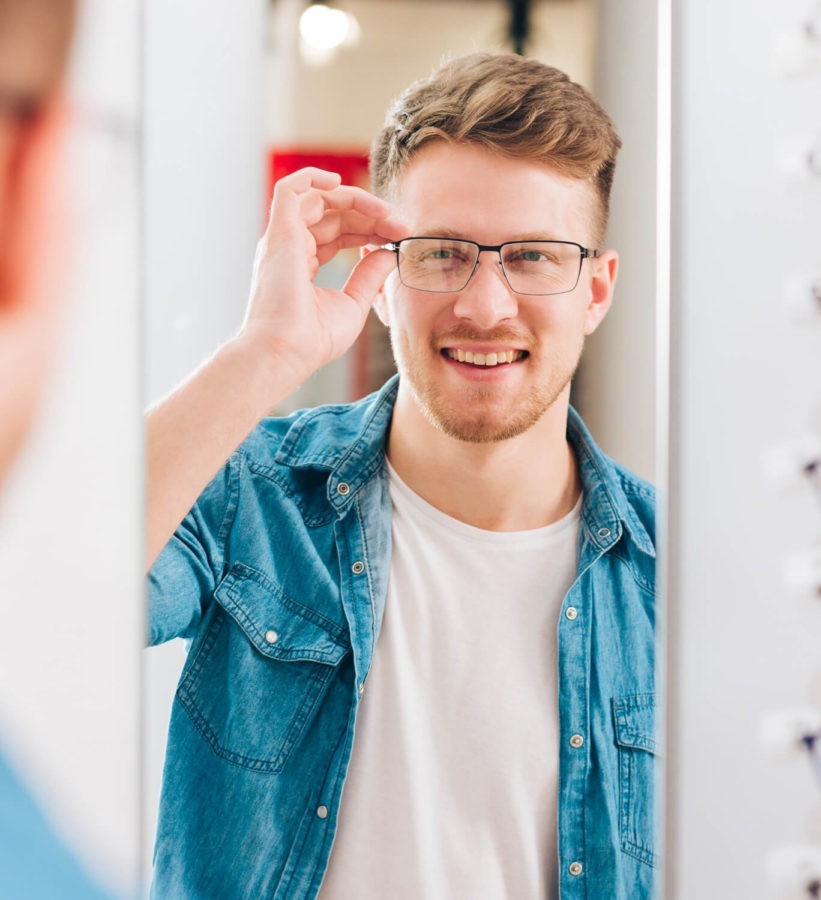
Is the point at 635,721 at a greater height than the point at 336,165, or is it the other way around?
the point at 336,165

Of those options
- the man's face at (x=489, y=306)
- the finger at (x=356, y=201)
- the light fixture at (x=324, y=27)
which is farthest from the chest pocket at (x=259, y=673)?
the light fixture at (x=324, y=27)

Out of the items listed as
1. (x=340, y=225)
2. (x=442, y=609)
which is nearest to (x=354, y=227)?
(x=340, y=225)

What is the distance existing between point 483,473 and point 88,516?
48cm

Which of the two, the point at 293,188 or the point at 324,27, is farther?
the point at 324,27

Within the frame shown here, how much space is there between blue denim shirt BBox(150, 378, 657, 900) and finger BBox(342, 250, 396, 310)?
0.19 m

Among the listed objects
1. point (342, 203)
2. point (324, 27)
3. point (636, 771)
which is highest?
point (324, 27)

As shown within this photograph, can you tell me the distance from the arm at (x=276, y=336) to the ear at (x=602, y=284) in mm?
155

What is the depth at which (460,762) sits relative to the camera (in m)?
0.73

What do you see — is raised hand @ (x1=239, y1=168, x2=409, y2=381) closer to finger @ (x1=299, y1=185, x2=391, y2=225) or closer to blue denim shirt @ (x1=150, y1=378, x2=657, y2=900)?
finger @ (x1=299, y1=185, x2=391, y2=225)

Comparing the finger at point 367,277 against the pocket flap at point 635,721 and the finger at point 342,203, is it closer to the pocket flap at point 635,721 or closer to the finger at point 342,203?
the finger at point 342,203

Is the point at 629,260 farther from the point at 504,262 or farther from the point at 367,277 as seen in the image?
the point at 367,277

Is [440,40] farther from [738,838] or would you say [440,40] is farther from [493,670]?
[738,838]

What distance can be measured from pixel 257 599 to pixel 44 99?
47 centimetres

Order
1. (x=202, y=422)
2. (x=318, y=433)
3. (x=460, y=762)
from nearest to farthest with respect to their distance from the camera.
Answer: (x=202, y=422)
(x=460, y=762)
(x=318, y=433)
